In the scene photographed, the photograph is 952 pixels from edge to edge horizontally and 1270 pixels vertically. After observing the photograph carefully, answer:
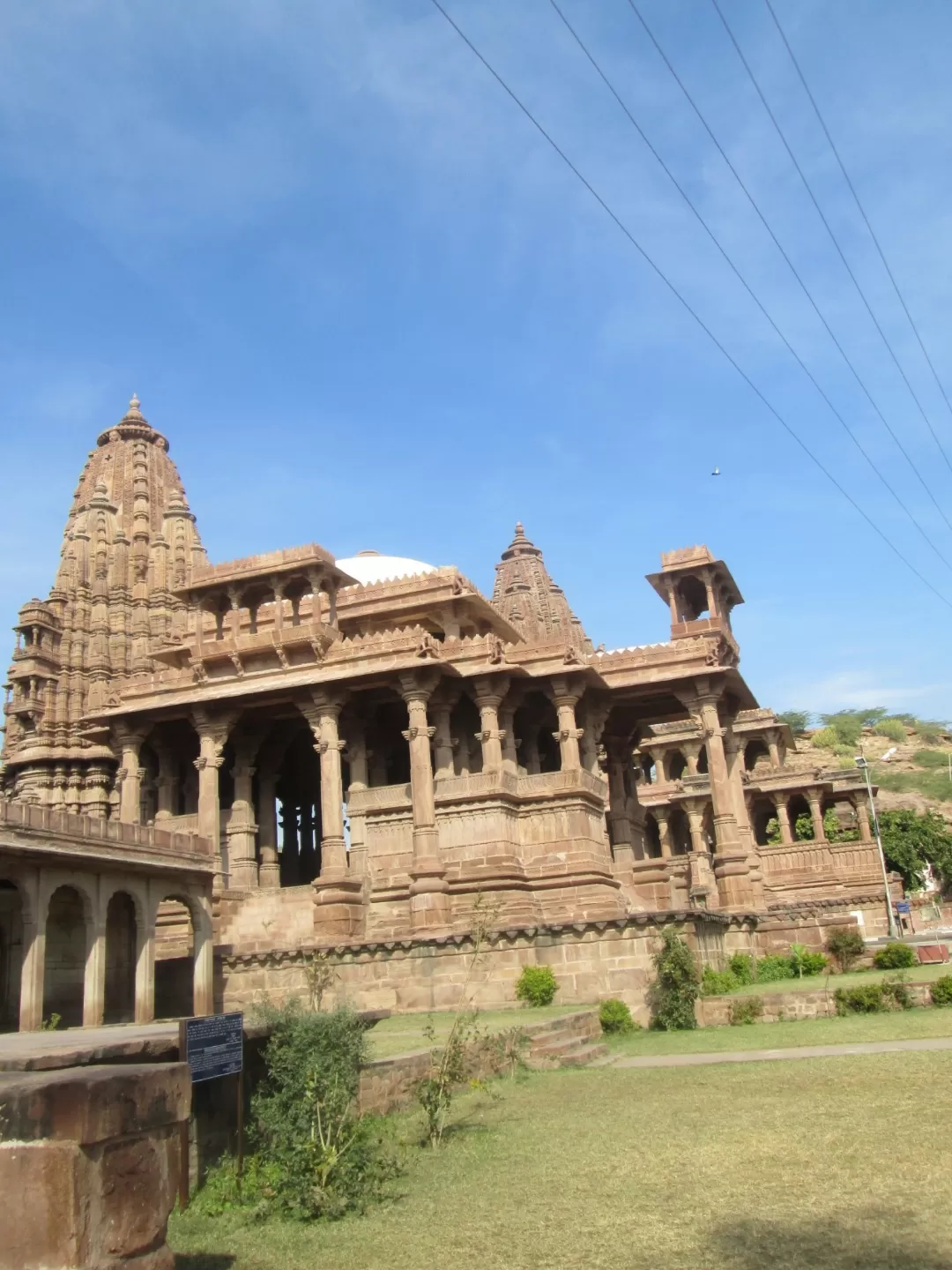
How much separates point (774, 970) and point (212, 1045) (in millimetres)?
19337

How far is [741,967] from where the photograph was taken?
24688mm

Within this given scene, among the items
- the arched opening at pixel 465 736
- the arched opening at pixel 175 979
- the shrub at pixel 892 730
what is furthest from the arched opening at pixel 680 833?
the shrub at pixel 892 730

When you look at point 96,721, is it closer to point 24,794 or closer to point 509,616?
point 24,794

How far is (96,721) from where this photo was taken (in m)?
A: 32.2

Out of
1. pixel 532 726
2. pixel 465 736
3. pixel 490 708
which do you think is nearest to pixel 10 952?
pixel 490 708

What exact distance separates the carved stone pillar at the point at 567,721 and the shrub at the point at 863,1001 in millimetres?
11788

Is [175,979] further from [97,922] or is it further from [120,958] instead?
[97,922]

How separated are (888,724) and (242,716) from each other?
69.2 metres

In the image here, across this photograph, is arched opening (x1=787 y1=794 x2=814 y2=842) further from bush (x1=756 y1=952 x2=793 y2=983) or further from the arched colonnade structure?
the arched colonnade structure

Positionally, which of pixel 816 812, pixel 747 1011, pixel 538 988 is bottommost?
pixel 747 1011

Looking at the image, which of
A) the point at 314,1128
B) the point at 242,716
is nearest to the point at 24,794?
the point at 242,716

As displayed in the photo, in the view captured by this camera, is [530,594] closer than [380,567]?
No

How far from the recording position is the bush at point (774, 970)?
81.9ft

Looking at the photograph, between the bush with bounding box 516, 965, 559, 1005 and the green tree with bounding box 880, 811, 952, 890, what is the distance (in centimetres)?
3285
